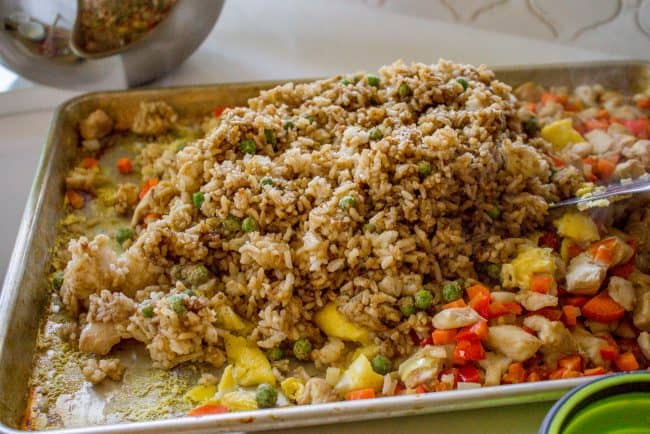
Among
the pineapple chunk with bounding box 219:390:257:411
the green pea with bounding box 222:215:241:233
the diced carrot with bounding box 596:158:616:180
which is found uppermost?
the diced carrot with bounding box 596:158:616:180

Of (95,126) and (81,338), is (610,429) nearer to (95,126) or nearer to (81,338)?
(81,338)

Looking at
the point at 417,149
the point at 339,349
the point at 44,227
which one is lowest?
the point at 339,349

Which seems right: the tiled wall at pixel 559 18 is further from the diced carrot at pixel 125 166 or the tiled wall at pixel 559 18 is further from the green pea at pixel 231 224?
the green pea at pixel 231 224

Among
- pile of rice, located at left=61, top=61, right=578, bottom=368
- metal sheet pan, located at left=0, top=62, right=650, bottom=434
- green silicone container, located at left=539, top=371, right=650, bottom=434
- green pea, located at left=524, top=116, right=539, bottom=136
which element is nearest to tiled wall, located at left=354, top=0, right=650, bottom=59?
metal sheet pan, located at left=0, top=62, right=650, bottom=434

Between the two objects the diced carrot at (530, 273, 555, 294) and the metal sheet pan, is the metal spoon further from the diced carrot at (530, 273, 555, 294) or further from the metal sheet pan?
the metal sheet pan

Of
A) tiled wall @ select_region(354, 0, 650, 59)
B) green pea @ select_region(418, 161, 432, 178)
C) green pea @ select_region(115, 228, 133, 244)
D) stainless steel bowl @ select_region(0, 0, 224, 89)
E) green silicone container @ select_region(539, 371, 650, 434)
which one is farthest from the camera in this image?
tiled wall @ select_region(354, 0, 650, 59)

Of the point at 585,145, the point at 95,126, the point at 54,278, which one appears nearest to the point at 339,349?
the point at 54,278

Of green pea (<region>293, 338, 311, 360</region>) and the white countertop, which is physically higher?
the white countertop
